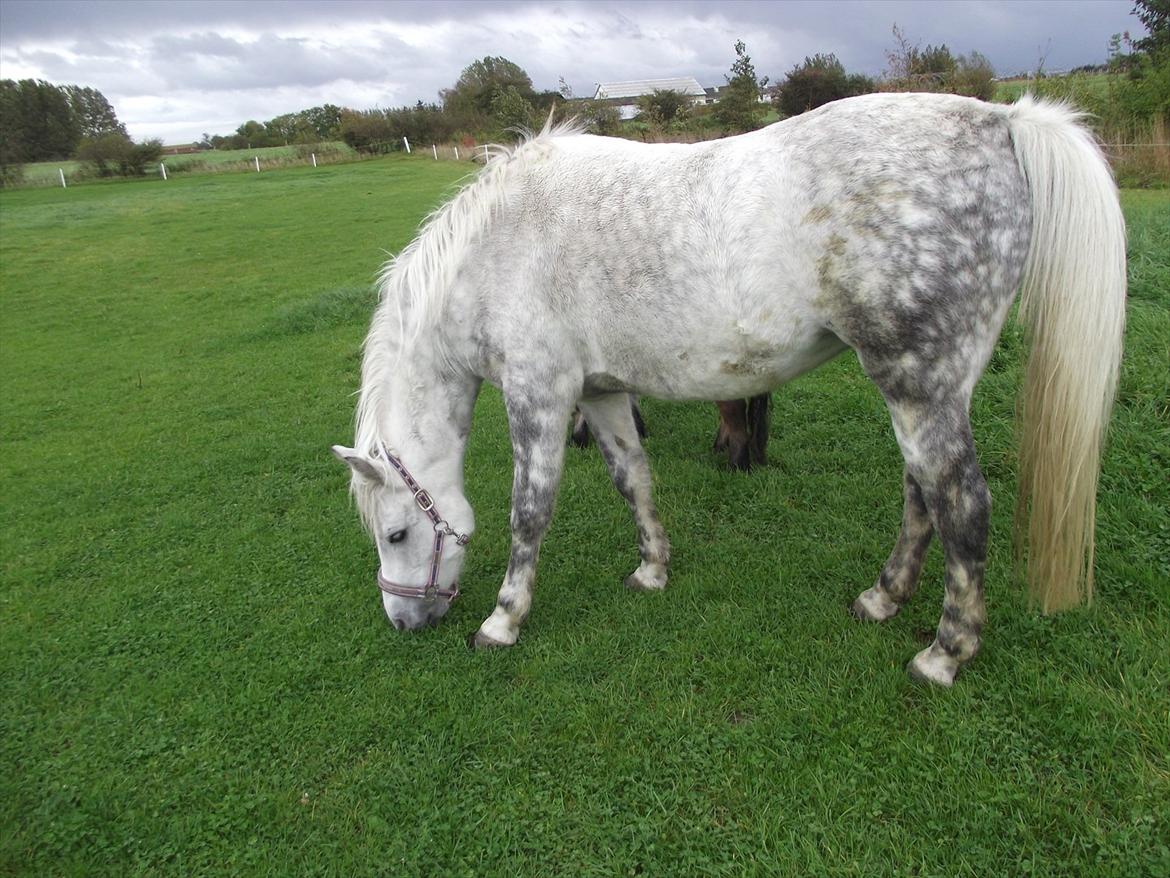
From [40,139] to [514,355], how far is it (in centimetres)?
6698

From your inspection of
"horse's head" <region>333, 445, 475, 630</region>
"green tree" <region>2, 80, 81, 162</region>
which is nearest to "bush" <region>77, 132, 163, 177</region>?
"green tree" <region>2, 80, 81, 162</region>

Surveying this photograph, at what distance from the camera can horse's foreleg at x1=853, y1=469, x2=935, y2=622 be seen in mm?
3178

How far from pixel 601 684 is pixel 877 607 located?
4.23ft

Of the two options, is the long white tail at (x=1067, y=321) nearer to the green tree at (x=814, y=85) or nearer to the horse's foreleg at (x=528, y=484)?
the horse's foreleg at (x=528, y=484)

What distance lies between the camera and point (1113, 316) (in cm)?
247

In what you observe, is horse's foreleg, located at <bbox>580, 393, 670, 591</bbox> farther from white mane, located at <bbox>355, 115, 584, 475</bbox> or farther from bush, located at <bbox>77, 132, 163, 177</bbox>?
bush, located at <bbox>77, 132, 163, 177</bbox>

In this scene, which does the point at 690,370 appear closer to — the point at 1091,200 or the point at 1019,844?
the point at 1091,200

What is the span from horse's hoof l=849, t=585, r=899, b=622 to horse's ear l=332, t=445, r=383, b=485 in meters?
2.31

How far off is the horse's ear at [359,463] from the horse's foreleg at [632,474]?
1077mm

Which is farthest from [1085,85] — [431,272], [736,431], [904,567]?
[431,272]

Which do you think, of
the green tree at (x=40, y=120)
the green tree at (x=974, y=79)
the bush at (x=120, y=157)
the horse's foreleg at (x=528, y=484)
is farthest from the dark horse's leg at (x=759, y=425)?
the green tree at (x=40, y=120)

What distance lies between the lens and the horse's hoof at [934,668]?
112 inches

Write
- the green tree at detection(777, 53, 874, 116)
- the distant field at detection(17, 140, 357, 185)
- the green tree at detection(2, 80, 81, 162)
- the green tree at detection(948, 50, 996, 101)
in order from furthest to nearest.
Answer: the green tree at detection(2, 80, 81, 162), the distant field at detection(17, 140, 357, 185), the green tree at detection(777, 53, 874, 116), the green tree at detection(948, 50, 996, 101)

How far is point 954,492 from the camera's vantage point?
259cm
